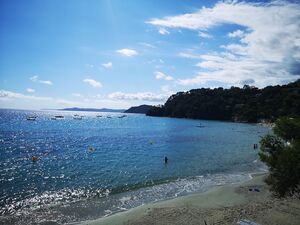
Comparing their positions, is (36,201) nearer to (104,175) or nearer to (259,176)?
(104,175)

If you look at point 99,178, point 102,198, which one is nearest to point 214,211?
point 102,198

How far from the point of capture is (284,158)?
1914 centimetres

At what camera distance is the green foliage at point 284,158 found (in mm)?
19016

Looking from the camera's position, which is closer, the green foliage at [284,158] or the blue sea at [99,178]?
the green foliage at [284,158]

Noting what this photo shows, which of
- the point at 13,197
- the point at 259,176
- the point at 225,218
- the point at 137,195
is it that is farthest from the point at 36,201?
the point at 259,176

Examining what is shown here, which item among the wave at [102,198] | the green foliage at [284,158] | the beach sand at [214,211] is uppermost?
the green foliage at [284,158]

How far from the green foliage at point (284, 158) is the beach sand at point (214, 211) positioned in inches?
41.7

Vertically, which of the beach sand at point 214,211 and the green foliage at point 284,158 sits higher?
the green foliage at point 284,158

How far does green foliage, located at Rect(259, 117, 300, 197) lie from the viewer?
1902cm

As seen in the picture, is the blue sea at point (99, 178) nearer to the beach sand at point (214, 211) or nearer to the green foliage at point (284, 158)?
the beach sand at point (214, 211)

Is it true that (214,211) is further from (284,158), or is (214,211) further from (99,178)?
(99,178)

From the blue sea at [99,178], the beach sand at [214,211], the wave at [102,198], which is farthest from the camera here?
the blue sea at [99,178]

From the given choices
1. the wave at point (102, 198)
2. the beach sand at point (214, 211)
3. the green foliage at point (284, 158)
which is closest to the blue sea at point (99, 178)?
the wave at point (102, 198)

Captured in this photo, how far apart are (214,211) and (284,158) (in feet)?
19.7
